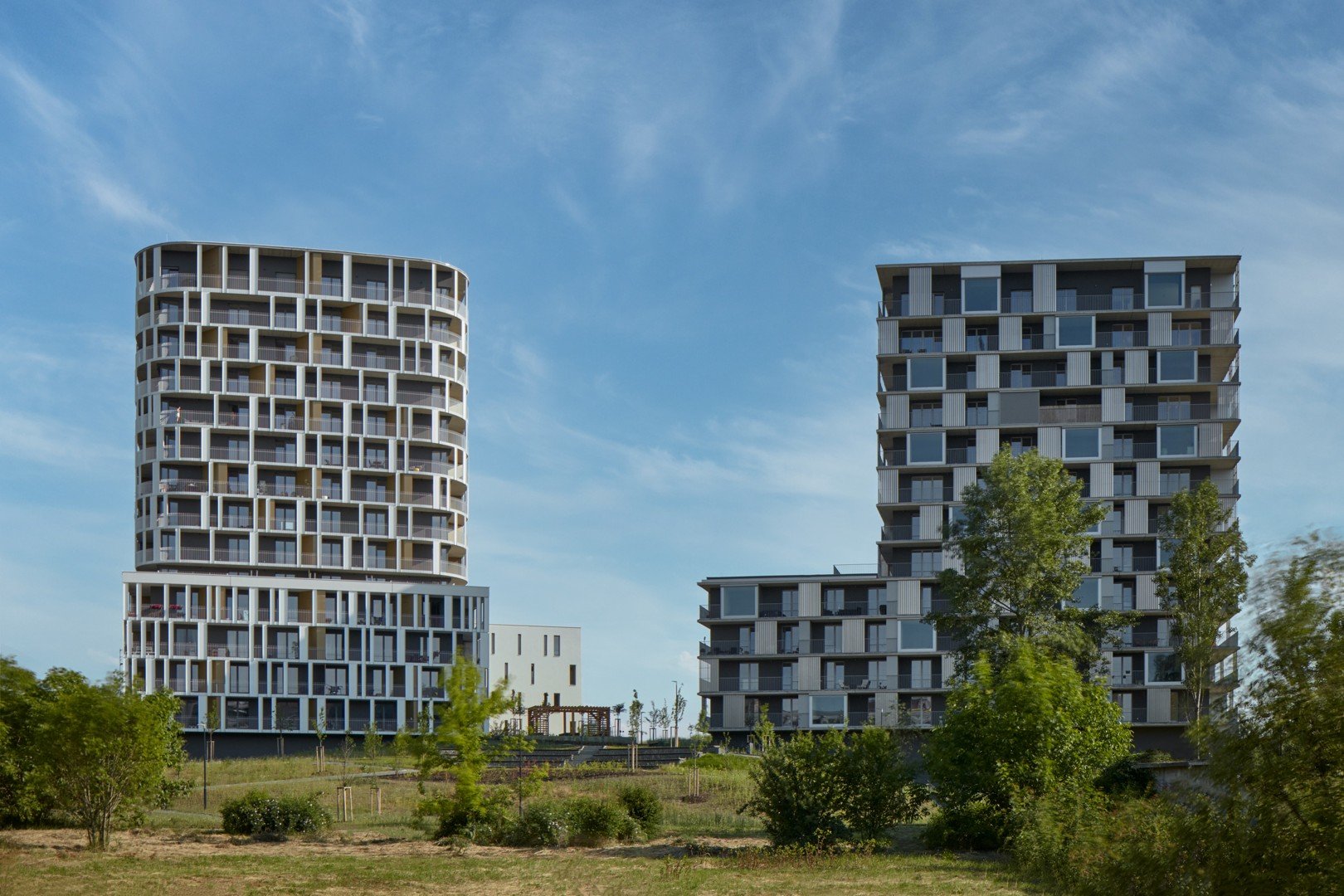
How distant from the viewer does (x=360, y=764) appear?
69.9 metres

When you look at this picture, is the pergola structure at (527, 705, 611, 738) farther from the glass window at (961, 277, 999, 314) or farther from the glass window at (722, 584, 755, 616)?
the glass window at (961, 277, 999, 314)

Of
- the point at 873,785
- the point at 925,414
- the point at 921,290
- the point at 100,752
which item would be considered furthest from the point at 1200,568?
the point at 100,752

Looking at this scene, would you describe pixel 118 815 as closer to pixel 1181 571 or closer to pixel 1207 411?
pixel 1181 571

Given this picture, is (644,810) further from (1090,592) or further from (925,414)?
(925,414)

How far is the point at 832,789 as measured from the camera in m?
32.6

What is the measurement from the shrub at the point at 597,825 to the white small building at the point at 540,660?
79315 mm

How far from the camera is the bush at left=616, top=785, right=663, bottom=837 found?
119ft

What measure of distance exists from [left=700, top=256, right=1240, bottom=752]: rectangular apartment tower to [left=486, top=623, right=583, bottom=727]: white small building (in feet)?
106

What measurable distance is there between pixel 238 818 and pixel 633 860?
11.7m

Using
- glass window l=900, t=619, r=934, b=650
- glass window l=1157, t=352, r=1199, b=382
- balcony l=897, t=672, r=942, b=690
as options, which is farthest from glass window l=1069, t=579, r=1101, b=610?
glass window l=1157, t=352, r=1199, b=382

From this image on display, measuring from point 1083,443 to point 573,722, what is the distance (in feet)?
144

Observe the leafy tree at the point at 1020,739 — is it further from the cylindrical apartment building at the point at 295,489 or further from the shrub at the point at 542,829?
the cylindrical apartment building at the point at 295,489

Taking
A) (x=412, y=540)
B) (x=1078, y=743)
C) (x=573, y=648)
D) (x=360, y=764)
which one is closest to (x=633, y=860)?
(x=1078, y=743)

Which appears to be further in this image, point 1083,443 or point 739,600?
point 739,600
